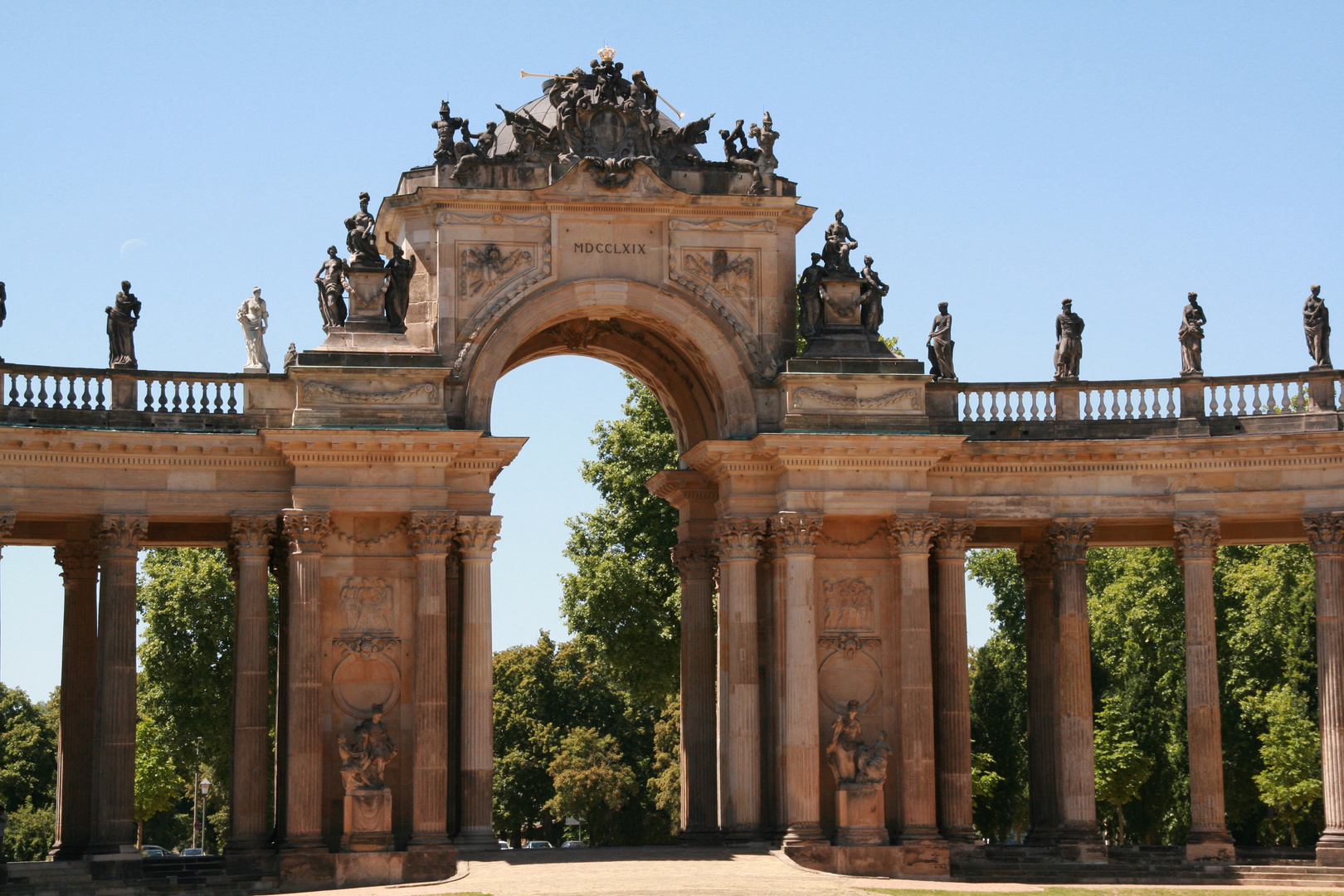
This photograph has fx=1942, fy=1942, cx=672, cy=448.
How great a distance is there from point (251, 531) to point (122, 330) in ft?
18.3

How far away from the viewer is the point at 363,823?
41.2 meters

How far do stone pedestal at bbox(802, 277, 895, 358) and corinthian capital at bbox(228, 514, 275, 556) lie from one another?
42.5ft

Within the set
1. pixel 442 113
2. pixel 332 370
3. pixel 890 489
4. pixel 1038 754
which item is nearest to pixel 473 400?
pixel 332 370

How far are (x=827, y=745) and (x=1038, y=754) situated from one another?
7173mm

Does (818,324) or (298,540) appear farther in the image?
(818,324)

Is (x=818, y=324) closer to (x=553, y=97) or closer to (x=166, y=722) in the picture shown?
(x=553, y=97)

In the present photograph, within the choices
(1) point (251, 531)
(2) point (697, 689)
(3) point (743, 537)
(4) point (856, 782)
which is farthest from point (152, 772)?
(4) point (856, 782)

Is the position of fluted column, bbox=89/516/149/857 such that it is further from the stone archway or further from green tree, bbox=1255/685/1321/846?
green tree, bbox=1255/685/1321/846

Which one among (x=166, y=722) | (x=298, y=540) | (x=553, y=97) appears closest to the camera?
(x=298, y=540)

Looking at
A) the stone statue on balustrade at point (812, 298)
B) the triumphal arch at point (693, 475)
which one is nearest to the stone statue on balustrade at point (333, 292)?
the triumphal arch at point (693, 475)

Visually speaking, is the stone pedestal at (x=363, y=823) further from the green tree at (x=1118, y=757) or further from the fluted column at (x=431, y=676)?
the green tree at (x=1118, y=757)

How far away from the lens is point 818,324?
45.4 metres

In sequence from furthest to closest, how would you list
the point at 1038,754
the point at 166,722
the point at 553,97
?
the point at 166,722
the point at 1038,754
the point at 553,97

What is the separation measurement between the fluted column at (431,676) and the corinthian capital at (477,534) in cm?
29
